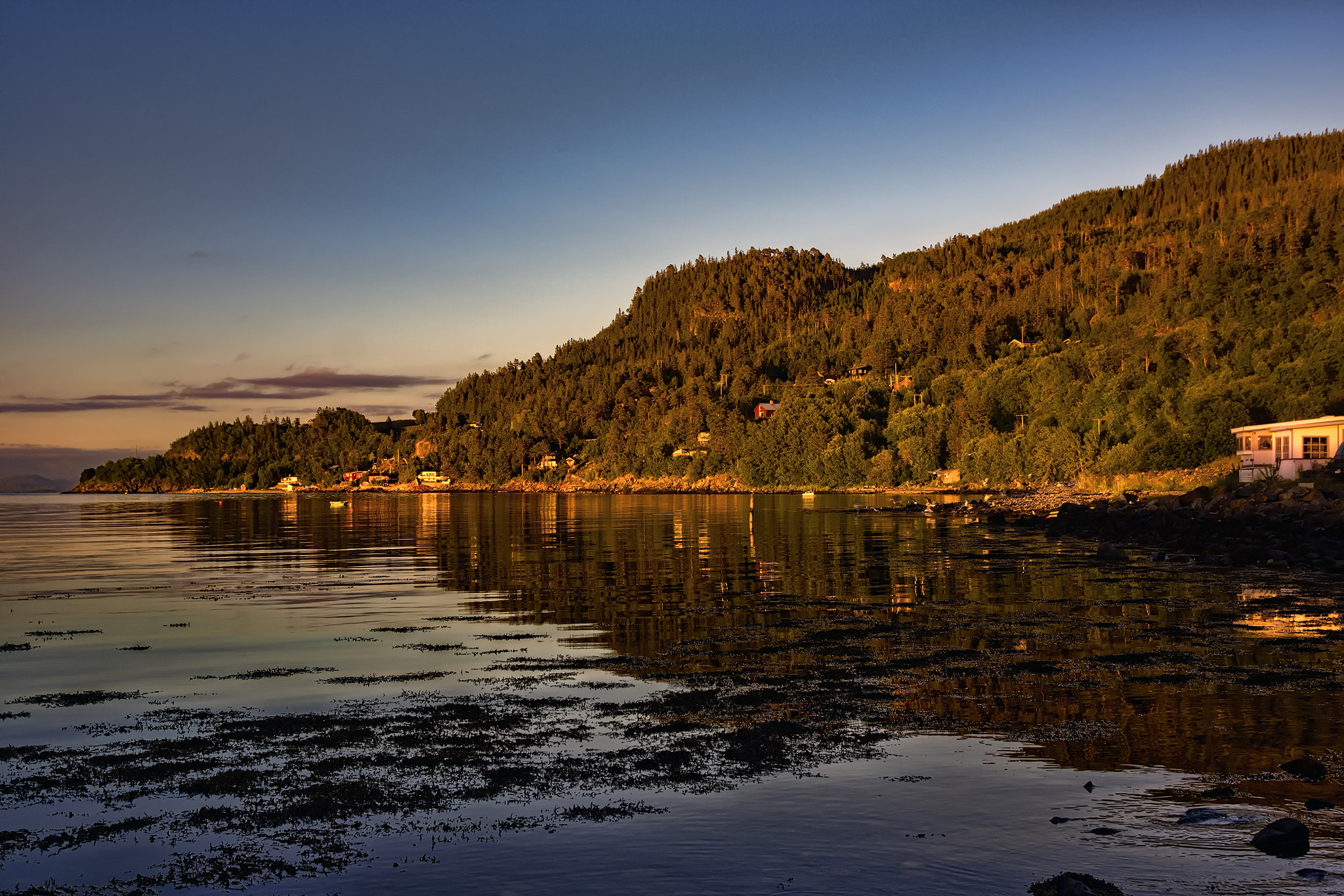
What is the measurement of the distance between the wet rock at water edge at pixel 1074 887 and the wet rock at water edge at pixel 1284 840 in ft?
6.53

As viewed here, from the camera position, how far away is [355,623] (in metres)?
26.0

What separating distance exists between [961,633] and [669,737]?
37.3ft

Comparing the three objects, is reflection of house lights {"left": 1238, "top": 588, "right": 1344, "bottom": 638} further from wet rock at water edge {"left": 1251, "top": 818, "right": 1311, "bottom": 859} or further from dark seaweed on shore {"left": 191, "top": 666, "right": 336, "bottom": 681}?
dark seaweed on shore {"left": 191, "top": 666, "right": 336, "bottom": 681}

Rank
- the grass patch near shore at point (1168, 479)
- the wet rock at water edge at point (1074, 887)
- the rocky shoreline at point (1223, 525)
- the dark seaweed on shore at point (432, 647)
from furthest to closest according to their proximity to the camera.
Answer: the grass patch near shore at point (1168, 479)
the rocky shoreline at point (1223, 525)
the dark seaweed on shore at point (432, 647)
the wet rock at water edge at point (1074, 887)

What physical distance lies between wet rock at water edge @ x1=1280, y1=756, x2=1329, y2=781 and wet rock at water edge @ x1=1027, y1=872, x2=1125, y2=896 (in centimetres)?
474

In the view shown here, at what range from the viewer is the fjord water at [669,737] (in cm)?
938

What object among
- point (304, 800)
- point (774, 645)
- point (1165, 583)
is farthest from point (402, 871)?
point (1165, 583)

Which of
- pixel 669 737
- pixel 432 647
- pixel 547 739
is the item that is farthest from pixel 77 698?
pixel 669 737

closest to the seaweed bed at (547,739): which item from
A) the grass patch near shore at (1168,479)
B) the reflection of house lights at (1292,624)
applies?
the reflection of house lights at (1292,624)

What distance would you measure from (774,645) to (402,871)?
13.1 m

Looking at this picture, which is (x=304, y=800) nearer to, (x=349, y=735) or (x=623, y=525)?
(x=349, y=735)

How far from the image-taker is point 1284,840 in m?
9.41

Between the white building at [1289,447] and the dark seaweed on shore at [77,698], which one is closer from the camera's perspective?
the dark seaweed on shore at [77,698]

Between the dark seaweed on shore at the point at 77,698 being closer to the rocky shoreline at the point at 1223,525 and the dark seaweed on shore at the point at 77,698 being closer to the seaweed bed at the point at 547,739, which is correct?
the seaweed bed at the point at 547,739
